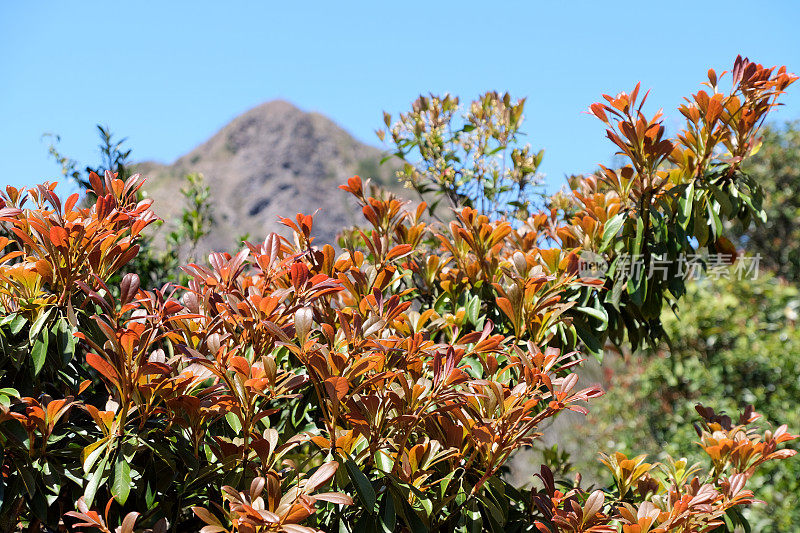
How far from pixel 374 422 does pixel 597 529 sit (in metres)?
0.56

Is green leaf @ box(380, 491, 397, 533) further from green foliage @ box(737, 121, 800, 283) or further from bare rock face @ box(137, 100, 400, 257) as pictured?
bare rock face @ box(137, 100, 400, 257)

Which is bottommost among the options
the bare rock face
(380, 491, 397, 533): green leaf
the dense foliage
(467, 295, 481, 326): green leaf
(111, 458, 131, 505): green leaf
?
the dense foliage

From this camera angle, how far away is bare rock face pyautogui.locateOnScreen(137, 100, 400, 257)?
104ft

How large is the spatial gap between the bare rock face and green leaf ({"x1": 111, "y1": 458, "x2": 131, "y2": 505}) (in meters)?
27.1

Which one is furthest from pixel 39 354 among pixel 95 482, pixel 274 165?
pixel 274 165

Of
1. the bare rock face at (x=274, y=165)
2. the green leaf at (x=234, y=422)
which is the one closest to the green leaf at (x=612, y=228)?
the green leaf at (x=234, y=422)

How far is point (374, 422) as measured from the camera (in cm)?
137

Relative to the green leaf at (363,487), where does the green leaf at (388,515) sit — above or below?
below

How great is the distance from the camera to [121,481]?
1248 millimetres

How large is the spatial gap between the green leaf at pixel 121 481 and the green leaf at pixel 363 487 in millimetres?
434

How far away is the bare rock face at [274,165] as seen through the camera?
104 feet

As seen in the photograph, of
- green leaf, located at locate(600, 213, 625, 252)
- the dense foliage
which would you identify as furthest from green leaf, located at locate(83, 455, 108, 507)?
the dense foliage

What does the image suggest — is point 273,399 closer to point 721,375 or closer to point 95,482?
point 95,482

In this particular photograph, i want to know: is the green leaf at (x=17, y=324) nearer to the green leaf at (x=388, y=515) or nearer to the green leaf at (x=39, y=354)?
the green leaf at (x=39, y=354)
